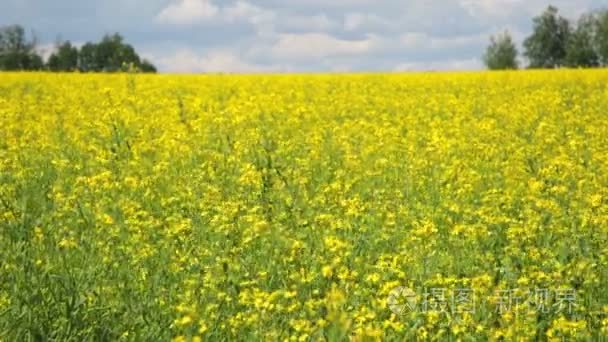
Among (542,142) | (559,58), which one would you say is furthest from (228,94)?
(559,58)

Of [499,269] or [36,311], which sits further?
[499,269]

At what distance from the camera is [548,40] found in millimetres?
77438

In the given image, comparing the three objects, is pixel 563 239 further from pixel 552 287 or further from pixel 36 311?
pixel 36 311

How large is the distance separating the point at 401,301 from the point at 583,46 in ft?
239

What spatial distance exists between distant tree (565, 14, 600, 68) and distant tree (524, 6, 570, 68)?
1.34 m

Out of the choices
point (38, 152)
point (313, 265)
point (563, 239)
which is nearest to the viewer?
point (313, 265)

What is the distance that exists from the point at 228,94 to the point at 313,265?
47.4 feet

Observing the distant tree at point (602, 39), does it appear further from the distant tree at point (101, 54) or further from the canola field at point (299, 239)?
the canola field at point (299, 239)

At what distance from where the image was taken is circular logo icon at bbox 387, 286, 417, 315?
13.7ft

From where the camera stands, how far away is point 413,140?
35.4 ft

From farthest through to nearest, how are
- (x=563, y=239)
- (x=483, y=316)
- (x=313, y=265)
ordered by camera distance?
(x=563, y=239) → (x=313, y=265) → (x=483, y=316)

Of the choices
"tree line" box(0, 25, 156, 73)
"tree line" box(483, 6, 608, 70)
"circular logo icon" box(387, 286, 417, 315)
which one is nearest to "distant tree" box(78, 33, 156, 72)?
"tree line" box(0, 25, 156, 73)

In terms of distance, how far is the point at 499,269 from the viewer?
16.7ft

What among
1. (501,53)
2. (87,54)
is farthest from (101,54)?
(501,53)
